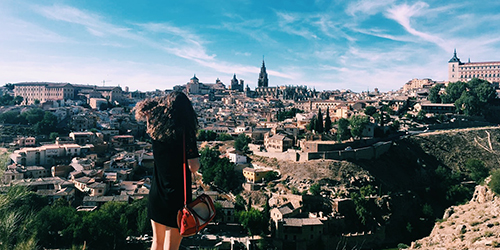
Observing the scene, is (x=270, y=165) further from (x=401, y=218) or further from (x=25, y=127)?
(x=25, y=127)

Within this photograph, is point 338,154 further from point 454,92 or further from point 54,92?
point 54,92

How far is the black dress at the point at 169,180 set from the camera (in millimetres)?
2461

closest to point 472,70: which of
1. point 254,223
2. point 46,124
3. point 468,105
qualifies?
point 468,105

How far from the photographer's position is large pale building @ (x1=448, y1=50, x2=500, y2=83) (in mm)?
56688

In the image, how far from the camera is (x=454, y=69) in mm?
59438

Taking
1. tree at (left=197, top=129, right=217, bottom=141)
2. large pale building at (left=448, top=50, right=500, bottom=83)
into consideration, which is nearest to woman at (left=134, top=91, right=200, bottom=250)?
tree at (left=197, top=129, right=217, bottom=141)

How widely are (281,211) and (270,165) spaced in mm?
6567

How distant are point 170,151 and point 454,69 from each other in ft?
221

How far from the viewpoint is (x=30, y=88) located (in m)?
51.6

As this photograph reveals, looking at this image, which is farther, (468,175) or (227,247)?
(468,175)

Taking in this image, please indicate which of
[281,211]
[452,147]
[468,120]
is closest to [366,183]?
[281,211]

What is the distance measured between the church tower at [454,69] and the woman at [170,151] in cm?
6640

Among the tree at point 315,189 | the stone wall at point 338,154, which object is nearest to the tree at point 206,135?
the stone wall at point 338,154

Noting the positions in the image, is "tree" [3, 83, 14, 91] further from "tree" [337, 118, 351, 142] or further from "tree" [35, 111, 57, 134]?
"tree" [337, 118, 351, 142]
